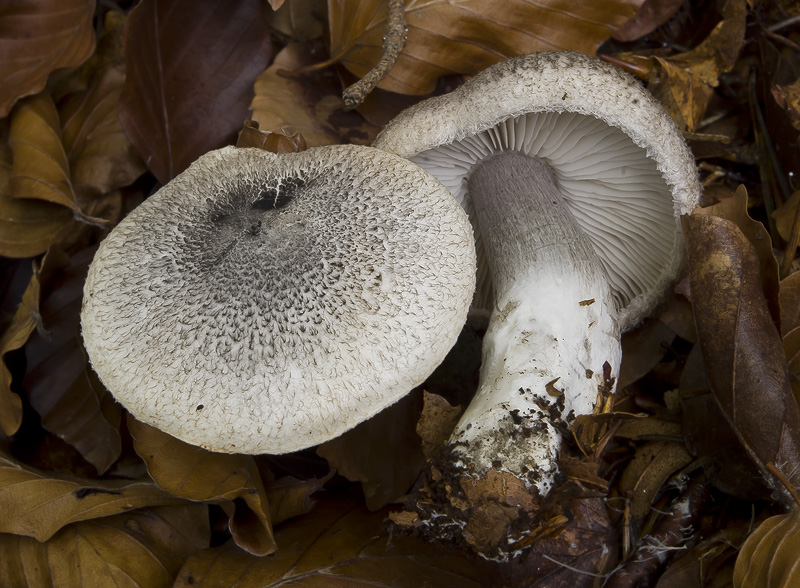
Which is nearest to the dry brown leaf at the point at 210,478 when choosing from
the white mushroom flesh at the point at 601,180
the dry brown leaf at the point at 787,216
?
the white mushroom flesh at the point at 601,180

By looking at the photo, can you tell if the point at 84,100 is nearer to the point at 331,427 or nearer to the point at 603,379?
the point at 331,427

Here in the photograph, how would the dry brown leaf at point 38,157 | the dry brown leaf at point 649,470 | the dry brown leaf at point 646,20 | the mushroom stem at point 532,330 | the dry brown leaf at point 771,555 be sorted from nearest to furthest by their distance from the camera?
the dry brown leaf at point 771,555, the mushroom stem at point 532,330, the dry brown leaf at point 649,470, the dry brown leaf at point 38,157, the dry brown leaf at point 646,20

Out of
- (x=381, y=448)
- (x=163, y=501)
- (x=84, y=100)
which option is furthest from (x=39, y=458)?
(x=84, y=100)

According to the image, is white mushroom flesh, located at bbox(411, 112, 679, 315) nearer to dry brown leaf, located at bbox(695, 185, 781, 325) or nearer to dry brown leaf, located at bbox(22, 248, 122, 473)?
dry brown leaf, located at bbox(695, 185, 781, 325)

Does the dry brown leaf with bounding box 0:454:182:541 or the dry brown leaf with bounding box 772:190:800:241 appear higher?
the dry brown leaf with bounding box 772:190:800:241

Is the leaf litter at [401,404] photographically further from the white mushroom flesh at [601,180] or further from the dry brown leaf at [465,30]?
the white mushroom flesh at [601,180]

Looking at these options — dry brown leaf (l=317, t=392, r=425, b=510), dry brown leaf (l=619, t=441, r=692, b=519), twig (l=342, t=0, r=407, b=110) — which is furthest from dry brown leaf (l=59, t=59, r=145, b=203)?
dry brown leaf (l=619, t=441, r=692, b=519)

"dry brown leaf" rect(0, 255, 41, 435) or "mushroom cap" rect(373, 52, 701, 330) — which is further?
"dry brown leaf" rect(0, 255, 41, 435)
